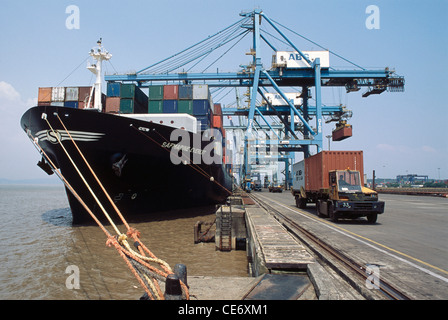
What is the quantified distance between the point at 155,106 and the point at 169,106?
3.03 feet

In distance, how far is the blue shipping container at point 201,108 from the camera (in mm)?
18188

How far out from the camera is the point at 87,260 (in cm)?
834

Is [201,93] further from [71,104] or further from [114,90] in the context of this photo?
[71,104]

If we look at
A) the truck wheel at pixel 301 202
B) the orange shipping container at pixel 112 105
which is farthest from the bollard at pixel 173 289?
the truck wheel at pixel 301 202

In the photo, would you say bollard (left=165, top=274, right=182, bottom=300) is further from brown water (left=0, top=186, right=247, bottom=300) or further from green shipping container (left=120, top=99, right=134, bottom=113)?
green shipping container (left=120, top=99, right=134, bottom=113)

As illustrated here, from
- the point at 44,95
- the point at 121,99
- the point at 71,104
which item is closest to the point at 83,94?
the point at 71,104

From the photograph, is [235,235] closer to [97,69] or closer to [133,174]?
[133,174]

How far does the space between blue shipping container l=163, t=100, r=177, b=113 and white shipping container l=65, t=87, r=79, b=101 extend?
5415 millimetres

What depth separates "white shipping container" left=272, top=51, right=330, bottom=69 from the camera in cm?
3575

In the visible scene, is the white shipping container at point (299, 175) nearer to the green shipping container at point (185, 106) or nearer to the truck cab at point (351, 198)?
the truck cab at point (351, 198)

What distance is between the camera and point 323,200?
1452 centimetres

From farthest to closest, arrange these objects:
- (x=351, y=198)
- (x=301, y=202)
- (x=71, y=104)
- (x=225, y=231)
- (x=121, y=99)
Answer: (x=301, y=202), (x=121, y=99), (x=71, y=104), (x=351, y=198), (x=225, y=231)

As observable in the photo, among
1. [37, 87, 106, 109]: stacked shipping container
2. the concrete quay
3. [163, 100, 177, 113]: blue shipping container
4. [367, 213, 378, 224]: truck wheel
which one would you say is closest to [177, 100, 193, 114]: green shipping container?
[163, 100, 177, 113]: blue shipping container

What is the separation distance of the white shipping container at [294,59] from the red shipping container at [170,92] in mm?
20980
